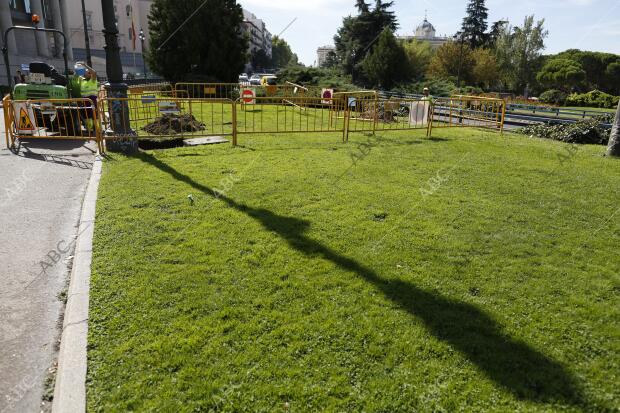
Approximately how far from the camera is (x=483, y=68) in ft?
144

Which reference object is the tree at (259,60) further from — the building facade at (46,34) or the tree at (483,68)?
the tree at (483,68)

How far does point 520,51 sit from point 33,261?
55.1 m

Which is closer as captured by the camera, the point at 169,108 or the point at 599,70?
the point at 169,108

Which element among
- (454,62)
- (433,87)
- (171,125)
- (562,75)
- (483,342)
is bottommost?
(483,342)

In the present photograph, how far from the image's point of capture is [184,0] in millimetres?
27250

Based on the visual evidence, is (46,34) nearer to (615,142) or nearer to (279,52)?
(615,142)

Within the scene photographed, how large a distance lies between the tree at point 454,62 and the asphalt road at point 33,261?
138 ft

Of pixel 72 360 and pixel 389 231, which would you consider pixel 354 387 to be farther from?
pixel 389 231

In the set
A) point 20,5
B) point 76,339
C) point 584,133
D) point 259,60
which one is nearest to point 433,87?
point 584,133

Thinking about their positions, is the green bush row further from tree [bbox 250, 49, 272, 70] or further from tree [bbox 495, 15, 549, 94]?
tree [bbox 250, 49, 272, 70]

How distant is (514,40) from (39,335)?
56136 millimetres

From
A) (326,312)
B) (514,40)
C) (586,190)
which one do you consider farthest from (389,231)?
(514,40)

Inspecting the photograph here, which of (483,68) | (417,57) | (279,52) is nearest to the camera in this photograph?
(483,68)

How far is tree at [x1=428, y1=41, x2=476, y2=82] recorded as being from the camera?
4431cm
